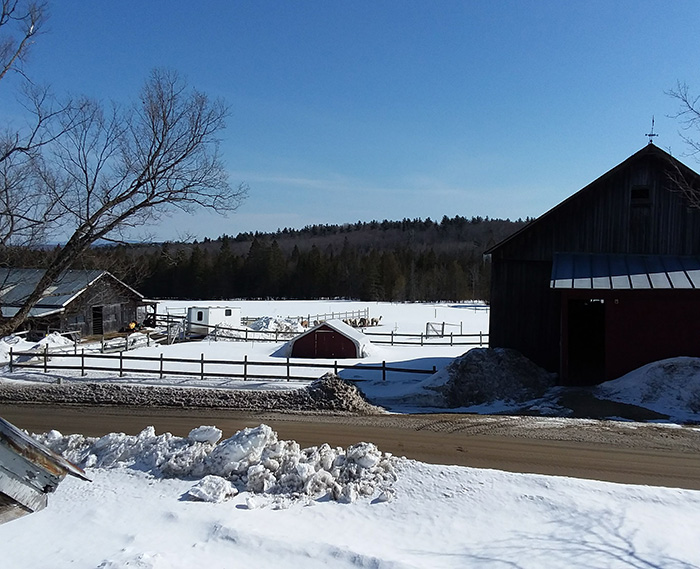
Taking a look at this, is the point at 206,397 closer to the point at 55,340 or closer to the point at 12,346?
the point at 12,346

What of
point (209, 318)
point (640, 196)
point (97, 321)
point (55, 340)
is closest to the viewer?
point (640, 196)

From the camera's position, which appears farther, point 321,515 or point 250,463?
point 250,463

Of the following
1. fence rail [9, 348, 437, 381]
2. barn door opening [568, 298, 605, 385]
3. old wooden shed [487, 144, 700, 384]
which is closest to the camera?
old wooden shed [487, 144, 700, 384]

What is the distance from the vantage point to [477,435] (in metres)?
13.3

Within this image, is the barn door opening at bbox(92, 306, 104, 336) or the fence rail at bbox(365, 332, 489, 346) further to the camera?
the barn door opening at bbox(92, 306, 104, 336)

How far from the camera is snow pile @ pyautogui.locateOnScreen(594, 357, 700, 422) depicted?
15414mm

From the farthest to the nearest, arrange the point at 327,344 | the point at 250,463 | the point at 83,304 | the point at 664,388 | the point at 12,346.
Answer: the point at 83,304 < the point at 327,344 < the point at 12,346 < the point at 664,388 < the point at 250,463

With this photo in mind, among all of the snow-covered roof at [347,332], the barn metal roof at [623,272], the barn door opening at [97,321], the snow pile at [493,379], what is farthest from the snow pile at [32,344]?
the barn metal roof at [623,272]

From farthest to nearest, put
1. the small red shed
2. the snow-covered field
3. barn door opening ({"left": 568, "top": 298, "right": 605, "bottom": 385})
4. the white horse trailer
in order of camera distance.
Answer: the white horse trailer < the small red shed < barn door opening ({"left": 568, "top": 298, "right": 605, "bottom": 385}) < the snow-covered field

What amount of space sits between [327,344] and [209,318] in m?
15.9

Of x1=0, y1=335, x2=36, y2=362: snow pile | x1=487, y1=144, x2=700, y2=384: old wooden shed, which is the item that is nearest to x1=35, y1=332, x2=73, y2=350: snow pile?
x1=0, y1=335, x2=36, y2=362: snow pile

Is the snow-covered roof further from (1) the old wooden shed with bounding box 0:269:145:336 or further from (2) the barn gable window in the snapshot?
(2) the barn gable window

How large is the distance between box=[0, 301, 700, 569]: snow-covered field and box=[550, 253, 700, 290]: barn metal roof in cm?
1005

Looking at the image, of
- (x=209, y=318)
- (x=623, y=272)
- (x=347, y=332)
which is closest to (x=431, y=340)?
(x=347, y=332)
